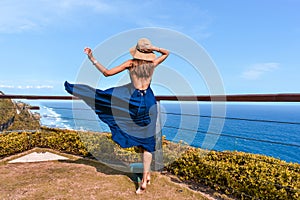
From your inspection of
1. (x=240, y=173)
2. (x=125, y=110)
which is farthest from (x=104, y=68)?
(x=240, y=173)

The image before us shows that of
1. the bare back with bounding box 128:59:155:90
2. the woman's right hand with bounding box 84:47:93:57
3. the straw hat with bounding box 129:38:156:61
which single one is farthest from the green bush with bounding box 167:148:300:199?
the woman's right hand with bounding box 84:47:93:57

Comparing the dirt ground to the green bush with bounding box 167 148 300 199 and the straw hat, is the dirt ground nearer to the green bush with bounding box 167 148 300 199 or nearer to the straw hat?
the green bush with bounding box 167 148 300 199

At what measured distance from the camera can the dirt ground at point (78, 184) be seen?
2.37 meters

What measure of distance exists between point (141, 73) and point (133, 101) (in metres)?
0.31

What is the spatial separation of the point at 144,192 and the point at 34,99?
109 inches

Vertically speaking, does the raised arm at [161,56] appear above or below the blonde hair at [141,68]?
above

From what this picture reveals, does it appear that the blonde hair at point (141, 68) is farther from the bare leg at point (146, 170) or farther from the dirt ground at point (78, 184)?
the dirt ground at point (78, 184)

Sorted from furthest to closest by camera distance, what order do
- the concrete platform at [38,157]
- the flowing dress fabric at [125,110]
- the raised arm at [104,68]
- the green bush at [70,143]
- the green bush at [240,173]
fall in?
the concrete platform at [38,157], the green bush at [70,143], the flowing dress fabric at [125,110], the raised arm at [104,68], the green bush at [240,173]

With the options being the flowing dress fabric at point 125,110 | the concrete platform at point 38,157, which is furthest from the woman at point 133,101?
the concrete platform at point 38,157

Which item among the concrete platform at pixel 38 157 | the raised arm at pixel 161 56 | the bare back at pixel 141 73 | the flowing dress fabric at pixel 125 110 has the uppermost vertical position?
the raised arm at pixel 161 56

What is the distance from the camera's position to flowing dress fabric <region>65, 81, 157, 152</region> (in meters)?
2.47

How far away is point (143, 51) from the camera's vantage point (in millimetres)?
2365

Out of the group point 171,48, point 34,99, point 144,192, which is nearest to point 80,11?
point 34,99

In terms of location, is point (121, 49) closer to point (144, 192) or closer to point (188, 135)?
point (188, 135)
